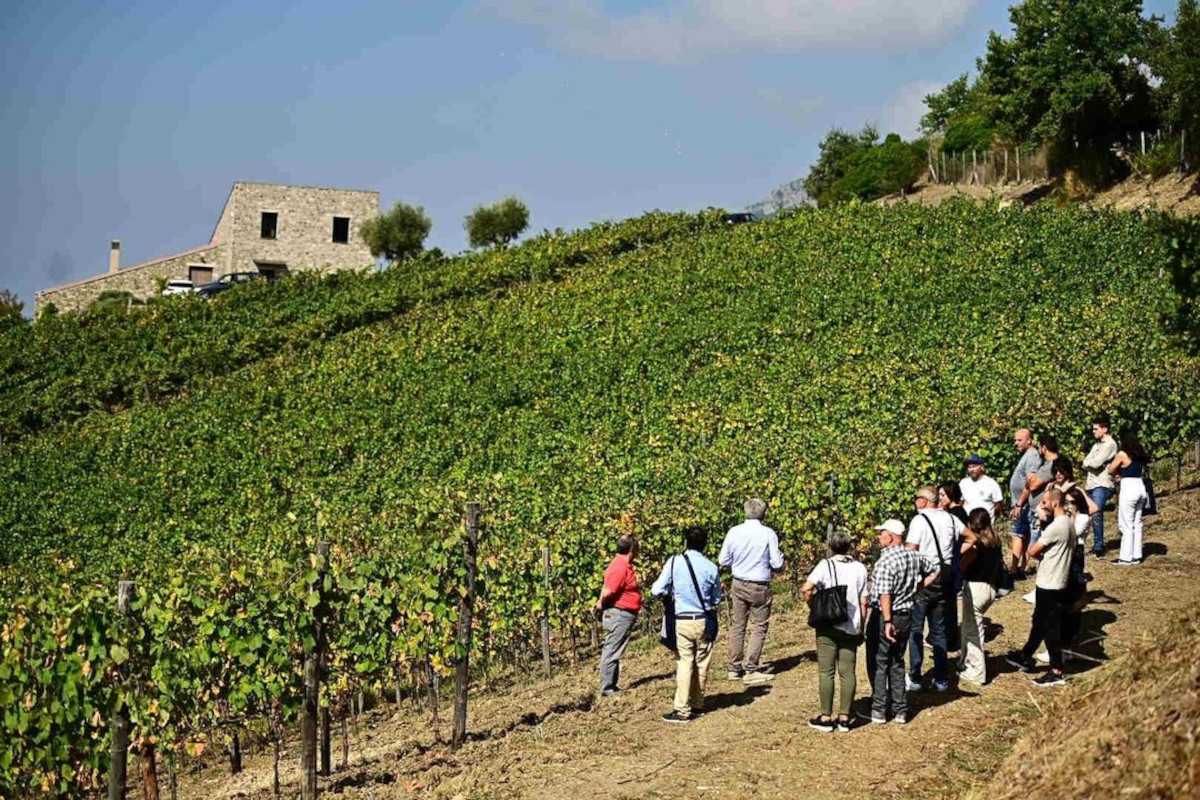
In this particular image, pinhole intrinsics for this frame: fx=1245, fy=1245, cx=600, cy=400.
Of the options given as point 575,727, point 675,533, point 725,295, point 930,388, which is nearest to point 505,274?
point 725,295

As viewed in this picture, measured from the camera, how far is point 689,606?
441 inches

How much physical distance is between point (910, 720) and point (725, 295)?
29.3 m

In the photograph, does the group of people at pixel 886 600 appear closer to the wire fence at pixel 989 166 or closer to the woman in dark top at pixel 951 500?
the woman in dark top at pixel 951 500

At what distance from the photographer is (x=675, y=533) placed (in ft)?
54.3

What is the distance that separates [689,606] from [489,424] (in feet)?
70.1

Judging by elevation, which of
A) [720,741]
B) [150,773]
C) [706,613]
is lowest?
[150,773]

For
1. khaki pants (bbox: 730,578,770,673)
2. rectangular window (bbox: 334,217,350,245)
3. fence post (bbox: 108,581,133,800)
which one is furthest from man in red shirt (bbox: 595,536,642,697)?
rectangular window (bbox: 334,217,350,245)

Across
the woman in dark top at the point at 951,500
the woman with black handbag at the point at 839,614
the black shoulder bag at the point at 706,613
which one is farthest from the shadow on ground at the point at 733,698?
the woman in dark top at the point at 951,500

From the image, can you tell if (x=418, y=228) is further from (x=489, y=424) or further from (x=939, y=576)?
(x=939, y=576)

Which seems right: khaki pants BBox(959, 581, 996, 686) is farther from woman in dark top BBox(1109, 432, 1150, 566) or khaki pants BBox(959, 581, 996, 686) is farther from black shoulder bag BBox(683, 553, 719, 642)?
woman in dark top BBox(1109, 432, 1150, 566)

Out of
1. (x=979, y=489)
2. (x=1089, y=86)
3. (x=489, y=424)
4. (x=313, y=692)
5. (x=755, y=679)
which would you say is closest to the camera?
(x=313, y=692)

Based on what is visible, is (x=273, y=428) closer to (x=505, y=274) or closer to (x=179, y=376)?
(x=179, y=376)

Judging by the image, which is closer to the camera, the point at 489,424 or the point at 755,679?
the point at 755,679

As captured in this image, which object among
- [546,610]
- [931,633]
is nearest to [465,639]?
[546,610]
